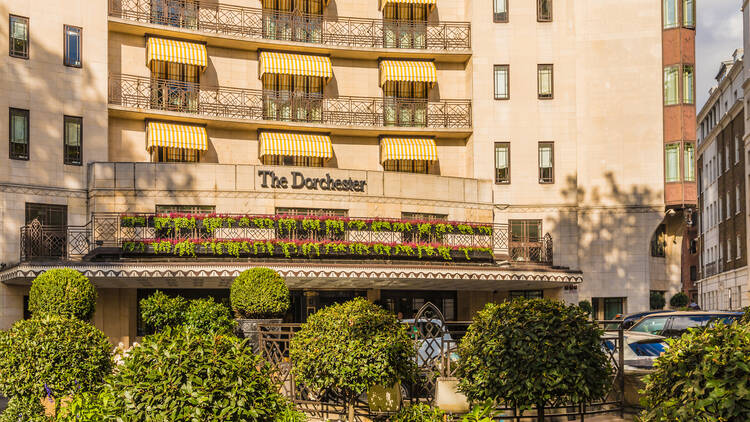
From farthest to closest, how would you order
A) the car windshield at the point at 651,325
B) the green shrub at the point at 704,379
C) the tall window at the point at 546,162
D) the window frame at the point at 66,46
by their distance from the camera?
the tall window at the point at 546,162 < the window frame at the point at 66,46 < the car windshield at the point at 651,325 < the green shrub at the point at 704,379

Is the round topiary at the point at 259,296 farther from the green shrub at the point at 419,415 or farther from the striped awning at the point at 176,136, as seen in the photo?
the green shrub at the point at 419,415

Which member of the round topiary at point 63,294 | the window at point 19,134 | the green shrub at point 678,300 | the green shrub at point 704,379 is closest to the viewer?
the green shrub at point 704,379

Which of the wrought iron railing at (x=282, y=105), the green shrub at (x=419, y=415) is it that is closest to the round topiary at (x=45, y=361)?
the green shrub at (x=419, y=415)

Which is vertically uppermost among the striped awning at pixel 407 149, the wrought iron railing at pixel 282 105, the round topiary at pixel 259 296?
the wrought iron railing at pixel 282 105

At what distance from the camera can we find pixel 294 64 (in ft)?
125

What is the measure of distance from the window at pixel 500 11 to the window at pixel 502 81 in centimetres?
215

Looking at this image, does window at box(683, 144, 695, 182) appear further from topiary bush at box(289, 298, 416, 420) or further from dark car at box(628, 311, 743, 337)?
topiary bush at box(289, 298, 416, 420)

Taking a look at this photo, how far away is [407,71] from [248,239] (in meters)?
13.4

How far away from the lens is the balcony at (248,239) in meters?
29.8

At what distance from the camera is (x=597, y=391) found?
11.4m

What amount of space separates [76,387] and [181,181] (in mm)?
21165

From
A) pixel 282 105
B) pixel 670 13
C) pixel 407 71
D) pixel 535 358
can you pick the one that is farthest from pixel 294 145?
pixel 535 358

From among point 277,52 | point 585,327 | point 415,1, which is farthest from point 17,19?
point 585,327

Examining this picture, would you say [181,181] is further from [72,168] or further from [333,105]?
[333,105]
